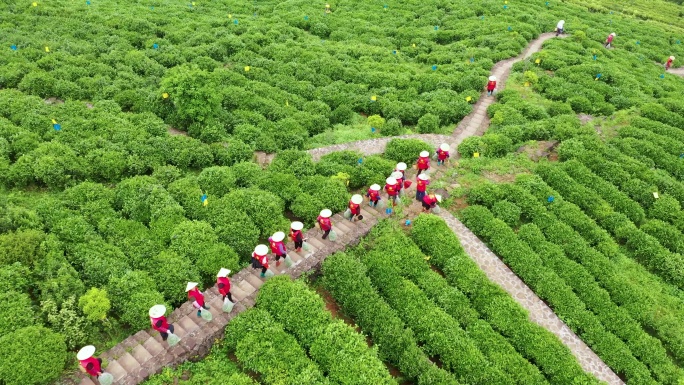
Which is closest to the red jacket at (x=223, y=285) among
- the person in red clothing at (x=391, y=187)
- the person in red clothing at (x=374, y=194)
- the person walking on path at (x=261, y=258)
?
the person walking on path at (x=261, y=258)

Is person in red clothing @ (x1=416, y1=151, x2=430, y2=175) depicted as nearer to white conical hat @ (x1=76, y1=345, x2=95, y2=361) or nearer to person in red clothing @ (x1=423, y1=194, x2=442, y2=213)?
person in red clothing @ (x1=423, y1=194, x2=442, y2=213)

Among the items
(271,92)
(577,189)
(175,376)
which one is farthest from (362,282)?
(271,92)

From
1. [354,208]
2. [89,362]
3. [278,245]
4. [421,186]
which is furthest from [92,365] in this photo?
→ [421,186]

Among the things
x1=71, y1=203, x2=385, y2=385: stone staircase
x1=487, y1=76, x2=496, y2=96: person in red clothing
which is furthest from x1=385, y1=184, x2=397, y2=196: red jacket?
x1=487, y1=76, x2=496, y2=96: person in red clothing

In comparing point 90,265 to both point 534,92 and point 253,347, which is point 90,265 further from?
point 534,92

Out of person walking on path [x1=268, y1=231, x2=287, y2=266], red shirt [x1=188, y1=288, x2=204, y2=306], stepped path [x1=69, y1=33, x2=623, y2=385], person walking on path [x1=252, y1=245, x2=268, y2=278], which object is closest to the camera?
stepped path [x1=69, y1=33, x2=623, y2=385]

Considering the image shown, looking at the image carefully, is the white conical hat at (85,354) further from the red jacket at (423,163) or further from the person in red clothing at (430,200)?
the red jacket at (423,163)

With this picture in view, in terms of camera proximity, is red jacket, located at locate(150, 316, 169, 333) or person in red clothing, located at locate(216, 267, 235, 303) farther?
person in red clothing, located at locate(216, 267, 235, 303)

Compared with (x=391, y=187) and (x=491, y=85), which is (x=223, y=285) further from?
(x=491, y=85)
